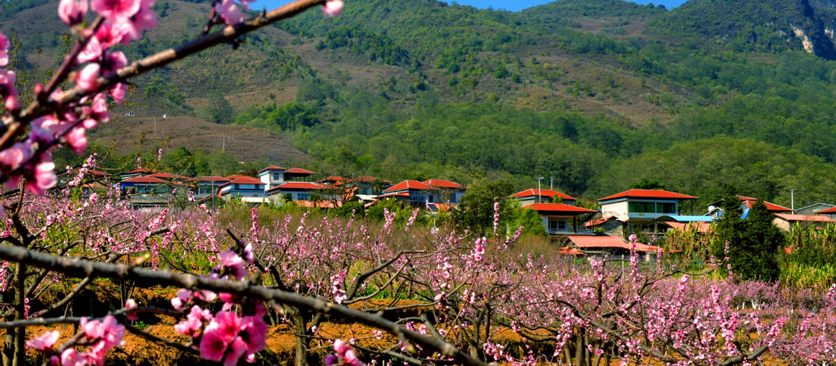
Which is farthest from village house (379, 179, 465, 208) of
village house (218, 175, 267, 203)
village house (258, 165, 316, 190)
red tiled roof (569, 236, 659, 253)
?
red tiled roof (569, 236, 659, 253)

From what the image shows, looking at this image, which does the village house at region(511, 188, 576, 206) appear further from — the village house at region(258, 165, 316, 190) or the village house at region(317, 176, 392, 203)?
the village house at region(258, 165, 316, 190)

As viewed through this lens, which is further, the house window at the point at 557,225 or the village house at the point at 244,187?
the village house at the point at 244,187

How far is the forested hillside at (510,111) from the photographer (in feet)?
266

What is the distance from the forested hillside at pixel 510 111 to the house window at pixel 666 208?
14312 mm

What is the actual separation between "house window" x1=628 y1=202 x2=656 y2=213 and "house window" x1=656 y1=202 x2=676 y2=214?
0.58 meters

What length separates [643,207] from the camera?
4916 centimetres

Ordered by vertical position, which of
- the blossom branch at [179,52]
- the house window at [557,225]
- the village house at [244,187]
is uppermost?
the blossom branch at [179,52]

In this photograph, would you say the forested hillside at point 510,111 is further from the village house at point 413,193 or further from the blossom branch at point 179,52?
the blossom branch at point 179,52

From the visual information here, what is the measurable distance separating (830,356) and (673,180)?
7048 centimetres

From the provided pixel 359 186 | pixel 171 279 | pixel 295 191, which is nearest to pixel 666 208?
pixel 359 186

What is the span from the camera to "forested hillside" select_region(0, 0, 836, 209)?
3189 inches

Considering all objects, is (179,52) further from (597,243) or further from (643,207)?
(643,207)

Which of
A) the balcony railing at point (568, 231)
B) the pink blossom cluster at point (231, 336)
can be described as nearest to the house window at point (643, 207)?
the balcony railing at point (568, 231)

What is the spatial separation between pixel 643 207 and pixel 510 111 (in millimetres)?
86318
